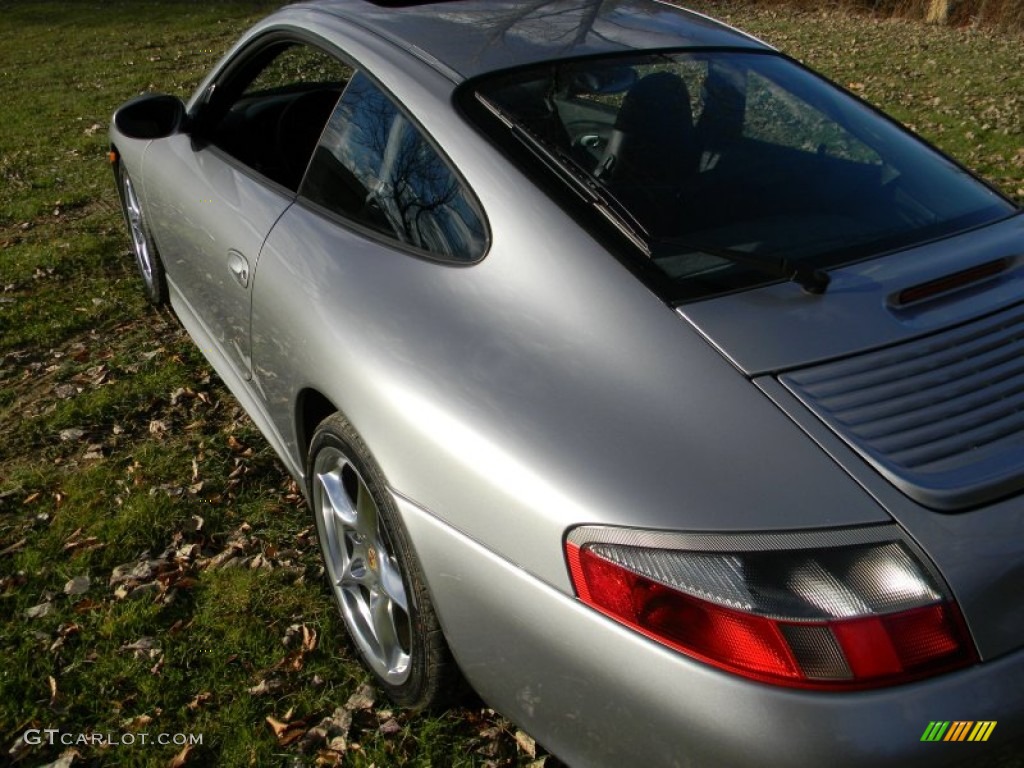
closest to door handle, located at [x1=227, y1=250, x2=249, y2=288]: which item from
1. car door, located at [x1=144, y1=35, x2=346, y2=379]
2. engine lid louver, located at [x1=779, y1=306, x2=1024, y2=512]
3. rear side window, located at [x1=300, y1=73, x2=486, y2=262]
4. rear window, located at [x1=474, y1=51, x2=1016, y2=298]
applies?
car door, located at [x1=144, y1=35, x2=346, y2=379]

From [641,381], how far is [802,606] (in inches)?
20.9

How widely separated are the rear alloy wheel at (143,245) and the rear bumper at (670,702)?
312 centimetres

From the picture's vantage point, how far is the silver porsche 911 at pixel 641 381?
5.27 ft

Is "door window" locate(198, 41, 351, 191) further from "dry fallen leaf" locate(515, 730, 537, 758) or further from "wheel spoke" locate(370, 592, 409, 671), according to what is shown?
"dry fallen leaf" locate(515, 730, 537, 758)

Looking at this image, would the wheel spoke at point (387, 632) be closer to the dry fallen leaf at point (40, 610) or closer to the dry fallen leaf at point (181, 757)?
the dry fallen leaf at point (181, 757)

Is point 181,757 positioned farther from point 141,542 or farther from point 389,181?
point 389,181

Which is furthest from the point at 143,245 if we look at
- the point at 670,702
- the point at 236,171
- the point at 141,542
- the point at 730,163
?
the point at 670,702

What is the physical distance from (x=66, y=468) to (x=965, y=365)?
3301 mm

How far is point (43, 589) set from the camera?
316 centimetres

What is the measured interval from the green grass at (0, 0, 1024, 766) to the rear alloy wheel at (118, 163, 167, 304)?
26 cm

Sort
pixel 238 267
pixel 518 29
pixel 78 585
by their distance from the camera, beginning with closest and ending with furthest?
1. pixel 518 29
2. pixel 238 267
3. pixel 78 585

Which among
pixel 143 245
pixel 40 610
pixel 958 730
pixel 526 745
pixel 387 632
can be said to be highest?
pixel 958 730

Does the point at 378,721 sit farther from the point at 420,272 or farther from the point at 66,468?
the point at 66,468

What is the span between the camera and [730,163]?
251 centimetres
